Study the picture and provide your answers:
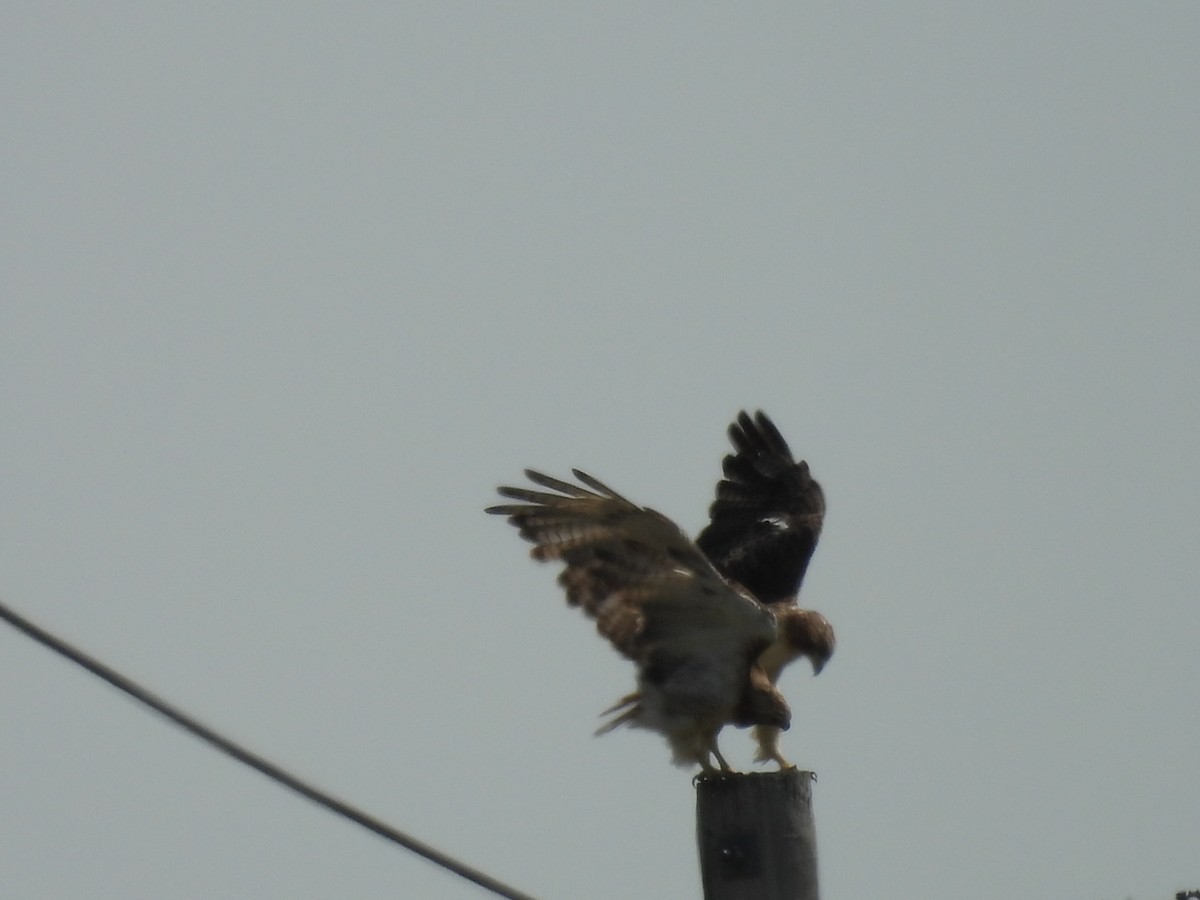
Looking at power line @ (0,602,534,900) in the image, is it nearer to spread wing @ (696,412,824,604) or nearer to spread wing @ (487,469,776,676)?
spread wing @ (487,469,776,676)

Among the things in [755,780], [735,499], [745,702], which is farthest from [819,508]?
[755,780]

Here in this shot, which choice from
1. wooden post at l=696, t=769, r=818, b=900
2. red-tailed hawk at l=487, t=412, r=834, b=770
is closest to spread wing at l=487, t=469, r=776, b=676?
red-tailed hawk at l=487, t=412, r=834, b=770

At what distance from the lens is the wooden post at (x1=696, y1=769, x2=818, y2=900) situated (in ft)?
15.8

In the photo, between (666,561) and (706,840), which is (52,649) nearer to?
(706,840)

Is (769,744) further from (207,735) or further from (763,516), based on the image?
(207,735)

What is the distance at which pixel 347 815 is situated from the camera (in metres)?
4.11

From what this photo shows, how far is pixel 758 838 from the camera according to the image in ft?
15.9

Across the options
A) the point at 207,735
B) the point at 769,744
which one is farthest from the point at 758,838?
the point at 769,744

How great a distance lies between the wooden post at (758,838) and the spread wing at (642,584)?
110 inches

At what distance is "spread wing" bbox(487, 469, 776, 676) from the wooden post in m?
2.79

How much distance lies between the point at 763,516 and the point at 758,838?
531cm

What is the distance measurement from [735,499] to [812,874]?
5383 millimetres

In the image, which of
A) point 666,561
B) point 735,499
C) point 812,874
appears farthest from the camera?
point 735,499

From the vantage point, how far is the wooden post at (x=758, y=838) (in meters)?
4.82
